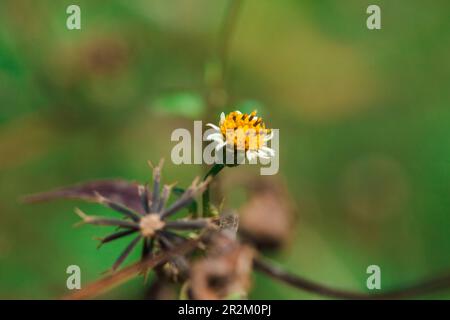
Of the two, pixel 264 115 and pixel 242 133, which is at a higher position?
pixel 264 115

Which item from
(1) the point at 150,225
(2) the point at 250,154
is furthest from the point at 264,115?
(1) the point at 150,225

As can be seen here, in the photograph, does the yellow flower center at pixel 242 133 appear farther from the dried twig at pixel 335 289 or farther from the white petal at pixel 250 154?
the dried twig at pixel 335 289

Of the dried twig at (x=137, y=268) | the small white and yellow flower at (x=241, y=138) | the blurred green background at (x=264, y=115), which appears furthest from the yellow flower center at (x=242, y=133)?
the blurred green background at (x=264, y=115)

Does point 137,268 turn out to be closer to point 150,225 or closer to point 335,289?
point 150,225

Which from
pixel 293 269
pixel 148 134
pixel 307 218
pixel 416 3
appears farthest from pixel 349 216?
pixel 416 3

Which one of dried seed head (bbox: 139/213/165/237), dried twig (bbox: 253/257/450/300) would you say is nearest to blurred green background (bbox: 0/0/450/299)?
dried twig (bbox: 253/257/450/300)

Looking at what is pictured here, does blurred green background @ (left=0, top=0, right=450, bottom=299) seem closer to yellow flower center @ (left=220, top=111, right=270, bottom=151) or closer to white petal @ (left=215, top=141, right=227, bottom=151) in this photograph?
yellow flower center @ (left=220, top=111, right=270, bottom=151)

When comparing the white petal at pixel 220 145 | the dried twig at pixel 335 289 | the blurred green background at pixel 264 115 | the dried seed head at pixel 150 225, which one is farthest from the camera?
the blurred green background at pixel 264 115
